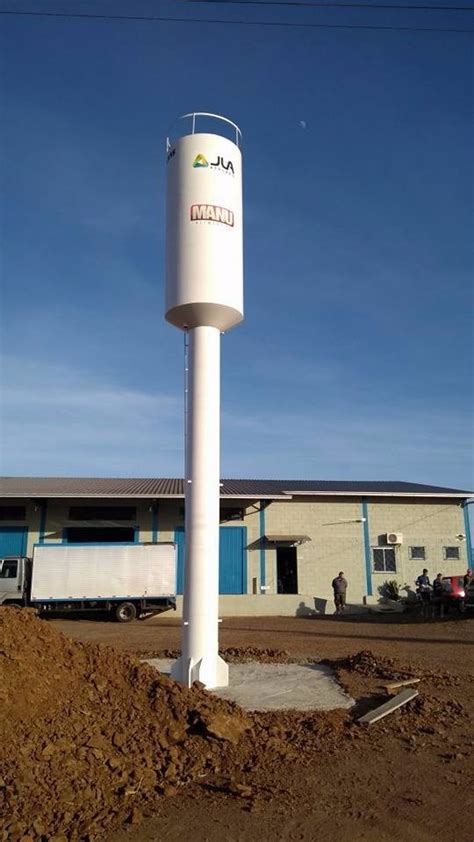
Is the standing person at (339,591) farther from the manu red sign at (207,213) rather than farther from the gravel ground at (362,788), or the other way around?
the manu red sign at (207,213)

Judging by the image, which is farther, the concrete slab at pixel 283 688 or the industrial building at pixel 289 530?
the industrial building at pixel 289 530

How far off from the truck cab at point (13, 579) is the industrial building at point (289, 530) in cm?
343

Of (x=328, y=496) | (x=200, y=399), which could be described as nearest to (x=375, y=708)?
(x=200, y=399)

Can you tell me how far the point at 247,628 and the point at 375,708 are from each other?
12144 millimetres

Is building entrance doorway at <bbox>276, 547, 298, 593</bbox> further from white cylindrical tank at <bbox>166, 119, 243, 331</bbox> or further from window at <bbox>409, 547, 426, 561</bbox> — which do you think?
white cylindrical tank at <bbox>166, 119, 243, 331</bbox>

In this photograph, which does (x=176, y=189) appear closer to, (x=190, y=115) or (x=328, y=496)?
(x=190, y=115)

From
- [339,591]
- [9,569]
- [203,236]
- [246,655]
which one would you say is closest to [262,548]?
[339,591]

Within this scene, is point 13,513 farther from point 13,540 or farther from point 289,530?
point 289,530

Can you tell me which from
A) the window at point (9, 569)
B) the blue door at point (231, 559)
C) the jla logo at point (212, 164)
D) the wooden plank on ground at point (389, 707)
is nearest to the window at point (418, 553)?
the blue door at point (231, 559)

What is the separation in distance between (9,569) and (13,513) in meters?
4.27

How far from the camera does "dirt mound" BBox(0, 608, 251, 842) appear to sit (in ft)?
18.5

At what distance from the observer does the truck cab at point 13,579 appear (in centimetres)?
2327

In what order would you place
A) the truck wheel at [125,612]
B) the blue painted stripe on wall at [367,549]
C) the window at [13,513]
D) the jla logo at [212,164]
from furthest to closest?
the blue painted stripe on wall at [367,549] → the window at [13,513] → the truck wheel at [125,612] → the jla logo at [212,164]

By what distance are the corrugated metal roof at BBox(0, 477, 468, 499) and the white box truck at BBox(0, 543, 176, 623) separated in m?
3.09
